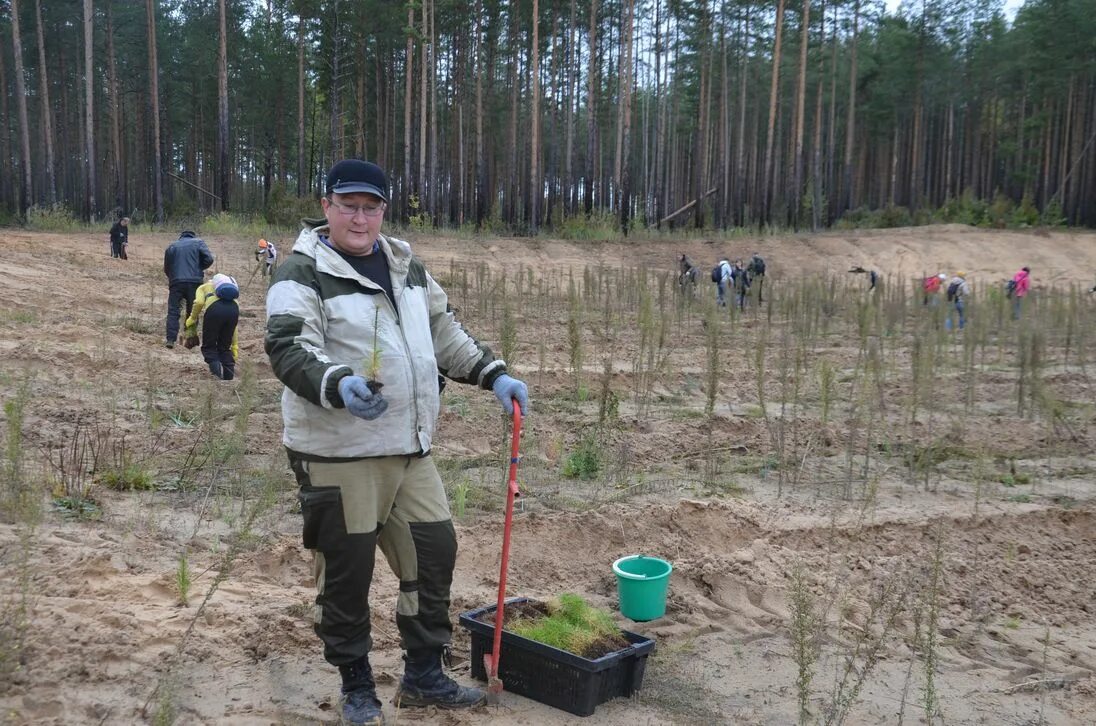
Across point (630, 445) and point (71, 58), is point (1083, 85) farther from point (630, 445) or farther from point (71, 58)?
point (71, 58)

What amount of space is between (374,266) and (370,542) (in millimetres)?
899

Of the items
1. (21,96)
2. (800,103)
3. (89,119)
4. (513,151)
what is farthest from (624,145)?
(21,96)

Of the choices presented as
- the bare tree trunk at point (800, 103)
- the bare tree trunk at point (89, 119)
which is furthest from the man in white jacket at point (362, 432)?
the bare tree trunk at point (800, 103)

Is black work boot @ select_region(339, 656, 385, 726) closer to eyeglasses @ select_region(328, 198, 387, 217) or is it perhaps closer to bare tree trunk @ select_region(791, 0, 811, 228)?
eyeglasses @ select_region(328, 198, 387, 217)

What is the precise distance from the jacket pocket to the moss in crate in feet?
2.76

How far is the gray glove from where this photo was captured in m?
2.50

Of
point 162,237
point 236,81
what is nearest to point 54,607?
point 162,237

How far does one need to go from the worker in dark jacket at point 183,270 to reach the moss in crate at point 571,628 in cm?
787

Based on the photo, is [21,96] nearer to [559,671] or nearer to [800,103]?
[800,103]

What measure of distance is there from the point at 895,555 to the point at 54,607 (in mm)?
4162

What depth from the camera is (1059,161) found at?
124 ft

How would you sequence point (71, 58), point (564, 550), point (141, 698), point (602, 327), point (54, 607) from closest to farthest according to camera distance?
point (141, 698) < point (54, 607) < point (564, 550) < point (602, 327) < point (71, 58)

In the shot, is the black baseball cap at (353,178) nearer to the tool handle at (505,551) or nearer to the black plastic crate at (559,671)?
the tool handle at (505,551)

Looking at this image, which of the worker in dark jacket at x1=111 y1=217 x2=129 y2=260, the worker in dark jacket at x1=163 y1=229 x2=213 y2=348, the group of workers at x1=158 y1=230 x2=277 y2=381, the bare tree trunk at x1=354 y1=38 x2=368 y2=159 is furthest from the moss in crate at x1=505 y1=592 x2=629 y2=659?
the bare tree trunk at x1=354 y1=38 x2=368 y2=159
